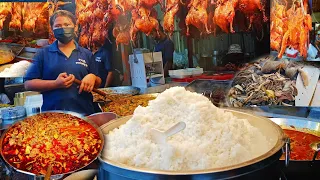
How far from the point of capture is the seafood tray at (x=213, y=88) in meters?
3.37

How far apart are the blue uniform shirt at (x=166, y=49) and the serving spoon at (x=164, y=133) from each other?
229 cm

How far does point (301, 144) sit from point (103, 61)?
1.95 m

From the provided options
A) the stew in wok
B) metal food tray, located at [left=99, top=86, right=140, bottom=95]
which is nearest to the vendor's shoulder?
metal food tray, located at [left=99, top=86, right=140, bottom=95]

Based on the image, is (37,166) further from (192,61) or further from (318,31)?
(318,31)

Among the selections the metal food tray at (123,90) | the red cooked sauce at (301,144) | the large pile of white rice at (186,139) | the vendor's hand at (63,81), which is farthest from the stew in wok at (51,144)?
the metal food tray at (123,90)

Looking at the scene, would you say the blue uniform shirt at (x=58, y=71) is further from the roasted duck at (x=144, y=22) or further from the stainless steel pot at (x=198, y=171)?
the stainless steel pot at (x=198, y=171)

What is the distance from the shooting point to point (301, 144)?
210 centimetres

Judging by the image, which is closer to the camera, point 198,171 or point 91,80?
point 198,171

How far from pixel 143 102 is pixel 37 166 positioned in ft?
6.54

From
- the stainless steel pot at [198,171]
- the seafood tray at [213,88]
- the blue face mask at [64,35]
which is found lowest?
the seafood tray at [213,88]

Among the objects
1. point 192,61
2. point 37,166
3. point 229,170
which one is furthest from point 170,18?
point 229,170

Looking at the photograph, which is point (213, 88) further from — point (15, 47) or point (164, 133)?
point (164, 133)

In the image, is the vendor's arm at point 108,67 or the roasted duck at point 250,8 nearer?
the roasted duck at point 250,8

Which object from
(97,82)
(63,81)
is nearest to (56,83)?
(63,81)
